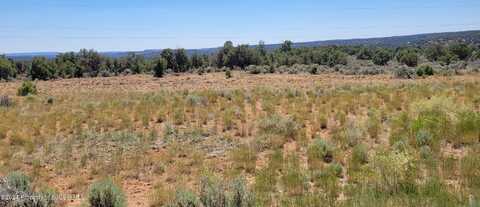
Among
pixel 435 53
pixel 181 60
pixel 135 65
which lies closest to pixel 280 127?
pixel 181 60

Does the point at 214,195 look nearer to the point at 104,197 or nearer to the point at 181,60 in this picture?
the point at 104,197

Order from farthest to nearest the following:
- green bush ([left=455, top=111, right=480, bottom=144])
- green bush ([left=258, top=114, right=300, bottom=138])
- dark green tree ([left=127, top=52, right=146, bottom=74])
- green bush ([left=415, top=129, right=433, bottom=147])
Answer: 1. dark green tree ([left=127, top=52, right=146, bottom=74])
2. green bush ([left=258, top=114, right=300, bottom=138])
3. green bush ([left=455, top=111, right=480, bottom=144])
4. green bush ([left=415, top=129, right=433, bottom=147])

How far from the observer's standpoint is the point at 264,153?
412 inches

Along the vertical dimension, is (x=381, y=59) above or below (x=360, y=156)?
below

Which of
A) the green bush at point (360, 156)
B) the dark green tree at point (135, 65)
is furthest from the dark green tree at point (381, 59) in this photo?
the green bush at point (360, 156)

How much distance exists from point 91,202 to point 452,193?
5.04 m

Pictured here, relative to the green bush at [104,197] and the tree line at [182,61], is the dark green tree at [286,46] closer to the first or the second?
the tree line at [182,61]

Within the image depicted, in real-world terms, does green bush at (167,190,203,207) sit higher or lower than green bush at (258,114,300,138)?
higher

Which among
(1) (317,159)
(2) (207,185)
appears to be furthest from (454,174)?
(2) (207,185)

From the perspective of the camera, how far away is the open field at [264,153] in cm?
704

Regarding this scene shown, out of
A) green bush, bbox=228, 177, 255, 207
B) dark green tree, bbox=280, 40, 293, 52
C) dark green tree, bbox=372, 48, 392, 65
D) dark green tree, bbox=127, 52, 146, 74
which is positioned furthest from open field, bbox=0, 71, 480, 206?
dark green tree, bbox=280, 40, 293, 52

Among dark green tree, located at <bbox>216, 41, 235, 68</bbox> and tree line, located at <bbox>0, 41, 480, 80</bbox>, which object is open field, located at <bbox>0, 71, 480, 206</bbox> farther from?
dark green tree, located at <bbox>216, 41, 235, 68</bbox>

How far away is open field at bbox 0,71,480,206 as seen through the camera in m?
7.04

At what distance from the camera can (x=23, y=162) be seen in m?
10.5
